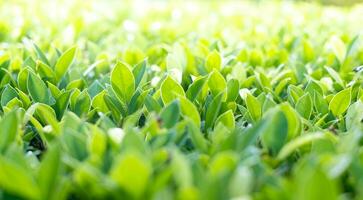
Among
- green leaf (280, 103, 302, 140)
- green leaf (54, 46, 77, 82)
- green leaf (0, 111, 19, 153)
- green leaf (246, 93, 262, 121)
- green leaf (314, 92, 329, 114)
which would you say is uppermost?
green leaf (0, 111, 19, 153)

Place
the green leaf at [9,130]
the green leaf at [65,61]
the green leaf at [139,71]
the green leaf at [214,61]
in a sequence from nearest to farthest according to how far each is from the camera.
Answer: the green leaf at [9,130] < the green leaf at [139,71] < the green leaf at [65,61] < the green leaf at [214,61]

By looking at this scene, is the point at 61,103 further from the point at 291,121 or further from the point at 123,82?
the point at 291,121

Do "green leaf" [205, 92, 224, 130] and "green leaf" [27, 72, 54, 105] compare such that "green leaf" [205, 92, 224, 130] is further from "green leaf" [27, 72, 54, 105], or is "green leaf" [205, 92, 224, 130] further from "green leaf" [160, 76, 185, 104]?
"green leaf" [27, 72, 54, 105]

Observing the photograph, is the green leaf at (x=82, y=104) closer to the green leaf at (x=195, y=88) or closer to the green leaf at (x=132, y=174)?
the green leaf at (x=195, y=88)

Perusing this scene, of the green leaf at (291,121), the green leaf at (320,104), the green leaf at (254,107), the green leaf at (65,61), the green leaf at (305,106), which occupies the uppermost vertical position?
the green leaf at (65,61)

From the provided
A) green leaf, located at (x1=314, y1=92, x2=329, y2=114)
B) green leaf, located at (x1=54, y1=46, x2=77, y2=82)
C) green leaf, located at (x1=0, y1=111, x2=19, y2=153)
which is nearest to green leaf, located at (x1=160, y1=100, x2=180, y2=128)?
green leaf, located at (x1=0, y1=111, x2=19, y2=153)

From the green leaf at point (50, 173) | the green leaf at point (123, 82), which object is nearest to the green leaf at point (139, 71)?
the green leaf at point (123, 82)

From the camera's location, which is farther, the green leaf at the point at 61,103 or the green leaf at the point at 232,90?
the green leaf at the point at 232,90

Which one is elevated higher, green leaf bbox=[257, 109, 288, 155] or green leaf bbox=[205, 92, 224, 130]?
green leaf bbox=[257, 109, 288, 155]

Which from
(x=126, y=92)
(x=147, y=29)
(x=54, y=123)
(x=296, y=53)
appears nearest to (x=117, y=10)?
(x=147, y=29)

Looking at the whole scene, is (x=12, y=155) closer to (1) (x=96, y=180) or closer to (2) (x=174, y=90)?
(1) (x=96, y=180)
